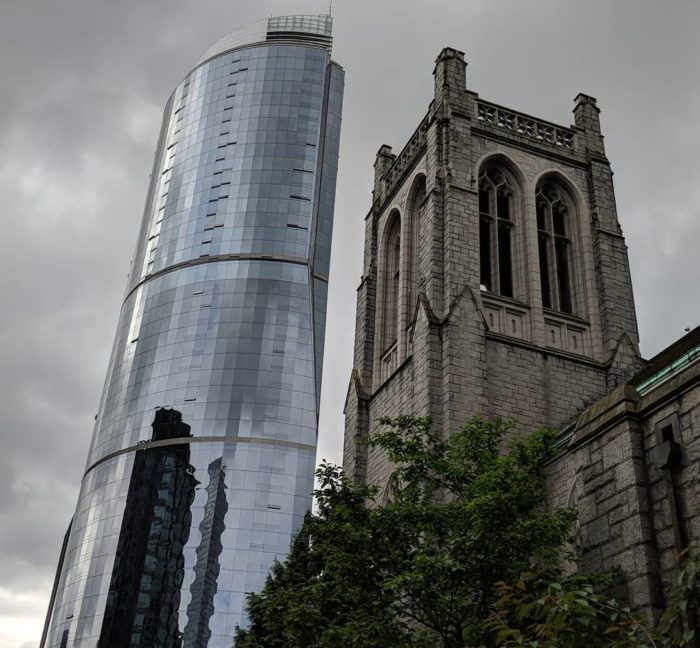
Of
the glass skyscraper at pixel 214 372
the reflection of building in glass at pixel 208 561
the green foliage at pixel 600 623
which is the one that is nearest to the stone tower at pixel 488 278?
the green foliage at pixel 600 623

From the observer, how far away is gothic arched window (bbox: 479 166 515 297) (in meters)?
33.0

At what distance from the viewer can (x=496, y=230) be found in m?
33.4

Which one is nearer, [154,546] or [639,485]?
[639,485]

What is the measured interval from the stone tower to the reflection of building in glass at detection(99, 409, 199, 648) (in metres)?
49.9

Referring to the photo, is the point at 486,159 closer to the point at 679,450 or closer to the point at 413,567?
the point at 413,567

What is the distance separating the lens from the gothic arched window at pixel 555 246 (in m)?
33.5

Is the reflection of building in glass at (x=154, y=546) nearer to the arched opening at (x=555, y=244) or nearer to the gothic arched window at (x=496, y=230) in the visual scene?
the gothic arched window at (x=496, y=230)

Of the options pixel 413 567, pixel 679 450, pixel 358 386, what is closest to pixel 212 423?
pixel 358 386

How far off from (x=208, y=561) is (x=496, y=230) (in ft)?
180

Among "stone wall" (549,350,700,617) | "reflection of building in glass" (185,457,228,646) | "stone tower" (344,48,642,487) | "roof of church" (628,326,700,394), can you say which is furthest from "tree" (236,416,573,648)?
"reflection of building in glass" (185,457,228,646)

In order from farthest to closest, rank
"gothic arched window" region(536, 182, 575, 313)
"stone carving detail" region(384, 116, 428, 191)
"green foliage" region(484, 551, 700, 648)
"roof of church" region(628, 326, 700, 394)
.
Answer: "stone carving detail" region(384, 116, 428, 191) < "gothic arched window" region(536, 182, 575, 313) < "roof of church" region(628, 326, 700, 394) < "green foliage" region(484, 551, 700, 648)

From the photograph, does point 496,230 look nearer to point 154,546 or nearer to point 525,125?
point 525,125

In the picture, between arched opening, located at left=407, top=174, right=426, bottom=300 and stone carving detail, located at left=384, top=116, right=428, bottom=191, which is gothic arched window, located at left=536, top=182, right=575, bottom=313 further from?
stone carving detail, located at left=384, top=116, right=428, bottom=191

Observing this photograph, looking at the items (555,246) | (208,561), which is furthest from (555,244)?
(208,561)
